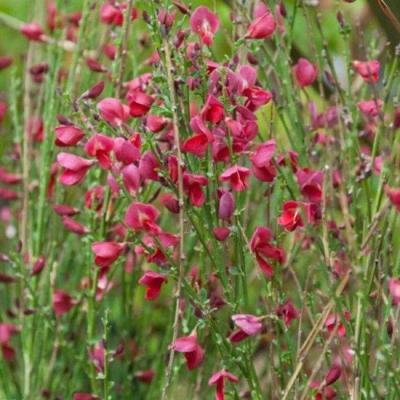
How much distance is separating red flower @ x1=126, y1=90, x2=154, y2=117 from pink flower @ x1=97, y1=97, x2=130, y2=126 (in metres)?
0.07

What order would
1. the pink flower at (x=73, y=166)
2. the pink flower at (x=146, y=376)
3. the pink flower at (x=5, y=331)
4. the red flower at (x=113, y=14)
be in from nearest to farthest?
the pink flower at (x=73, y=166) < the red flower at (x=113, y=14) < the pink flower at (x=146, y=376) < the pink flower at (x=5, y=331)

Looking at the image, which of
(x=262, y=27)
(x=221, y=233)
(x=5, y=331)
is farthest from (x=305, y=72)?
(x=5, y=331)

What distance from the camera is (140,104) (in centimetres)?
150

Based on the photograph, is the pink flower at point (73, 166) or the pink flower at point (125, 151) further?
the pink flower at point (73, 166)

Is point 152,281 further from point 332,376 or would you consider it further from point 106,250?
point 332,376

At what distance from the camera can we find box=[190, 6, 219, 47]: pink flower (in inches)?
62.5

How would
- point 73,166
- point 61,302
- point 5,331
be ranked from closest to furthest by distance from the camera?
point 73,166 < point 61,302 < point 5,331

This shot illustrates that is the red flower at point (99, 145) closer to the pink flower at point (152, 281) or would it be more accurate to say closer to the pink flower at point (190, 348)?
the pink flower at point (152, 281)

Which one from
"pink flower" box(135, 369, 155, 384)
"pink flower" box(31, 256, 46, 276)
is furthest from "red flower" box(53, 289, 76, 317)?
"pink flower" box(135, 369, 155, 384)

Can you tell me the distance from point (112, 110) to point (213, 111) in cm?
21

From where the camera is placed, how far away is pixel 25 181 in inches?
87.0

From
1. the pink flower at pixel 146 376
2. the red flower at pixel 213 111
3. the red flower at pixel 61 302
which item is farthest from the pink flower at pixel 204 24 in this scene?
the pink flower at pixel 146 376

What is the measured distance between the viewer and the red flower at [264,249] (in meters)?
1.51

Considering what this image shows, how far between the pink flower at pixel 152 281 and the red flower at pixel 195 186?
0.11 m
